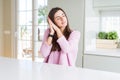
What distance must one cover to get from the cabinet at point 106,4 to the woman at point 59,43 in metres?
0.84

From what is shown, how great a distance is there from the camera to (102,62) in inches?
103

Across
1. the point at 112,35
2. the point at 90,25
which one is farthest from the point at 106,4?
the point at 112,35

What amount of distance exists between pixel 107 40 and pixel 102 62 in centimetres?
57

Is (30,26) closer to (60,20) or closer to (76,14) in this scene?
(76,14)

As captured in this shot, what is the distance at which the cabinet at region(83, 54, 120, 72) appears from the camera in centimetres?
251

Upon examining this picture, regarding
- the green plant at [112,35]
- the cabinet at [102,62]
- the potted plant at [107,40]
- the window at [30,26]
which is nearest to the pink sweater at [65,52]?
the cabinet at [102,62]

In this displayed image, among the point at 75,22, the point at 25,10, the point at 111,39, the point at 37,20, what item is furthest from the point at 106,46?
the point at 25,10

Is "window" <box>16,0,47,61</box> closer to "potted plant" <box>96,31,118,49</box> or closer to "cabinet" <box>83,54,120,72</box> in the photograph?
"potted plant" <box>96,31,118,49</box>

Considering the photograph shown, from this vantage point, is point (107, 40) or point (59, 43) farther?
point (107, 40)

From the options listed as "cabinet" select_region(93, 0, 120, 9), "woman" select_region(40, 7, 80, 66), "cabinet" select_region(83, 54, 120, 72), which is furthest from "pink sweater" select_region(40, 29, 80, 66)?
"cabinet" select_region(93, 0, 120, 9)

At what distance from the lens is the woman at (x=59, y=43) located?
2129 mm

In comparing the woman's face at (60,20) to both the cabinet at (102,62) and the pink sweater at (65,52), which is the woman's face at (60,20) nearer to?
the pink sweater at (65,52)

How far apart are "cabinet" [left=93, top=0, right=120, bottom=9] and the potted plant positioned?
547 mm

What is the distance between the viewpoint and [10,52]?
4465 mm
